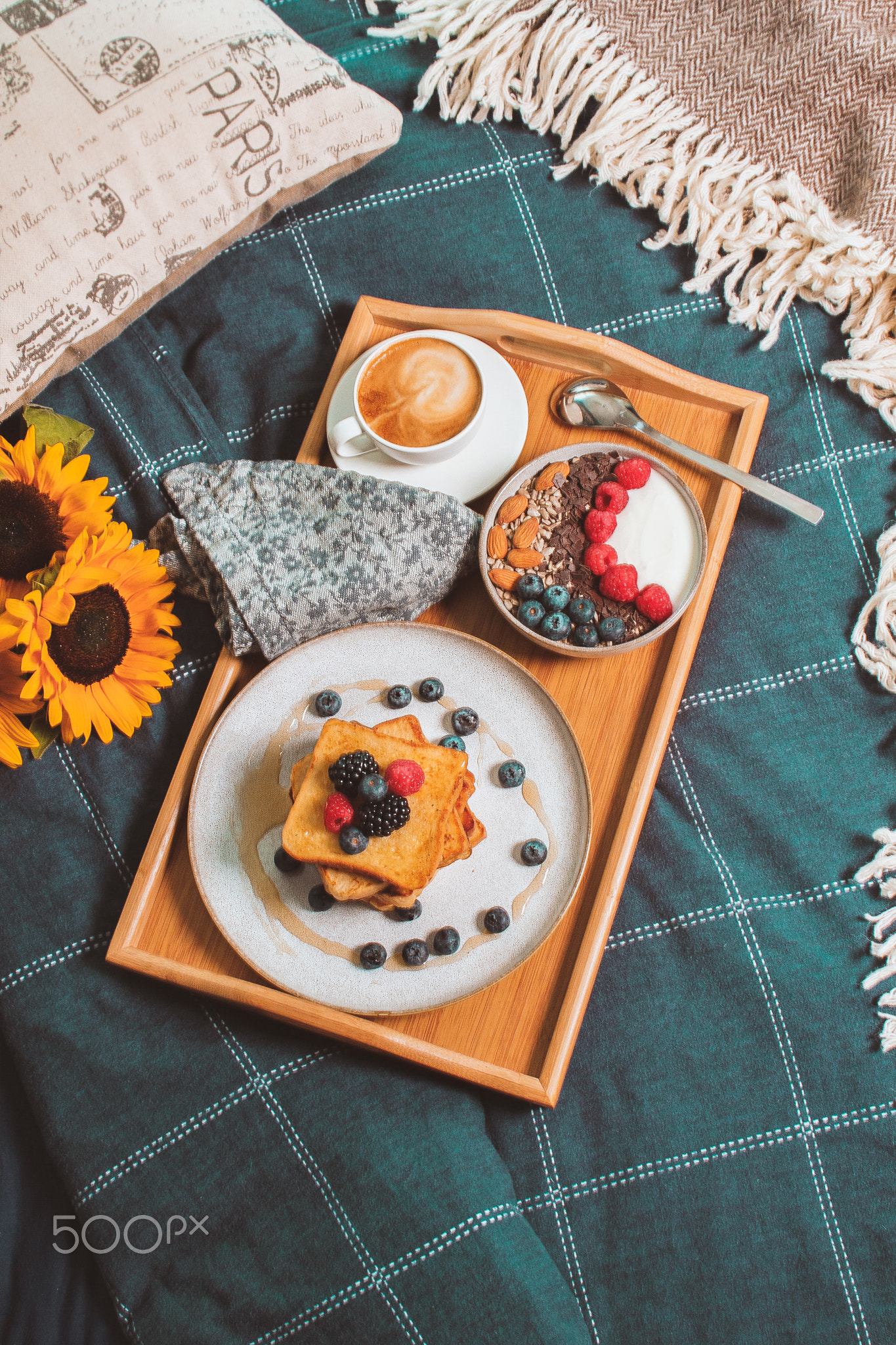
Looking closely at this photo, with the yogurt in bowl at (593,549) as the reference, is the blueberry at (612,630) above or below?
below

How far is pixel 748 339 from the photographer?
42.3 inches

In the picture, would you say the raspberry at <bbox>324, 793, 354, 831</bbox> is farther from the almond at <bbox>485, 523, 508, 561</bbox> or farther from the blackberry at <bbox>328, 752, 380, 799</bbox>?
the almond at <bbox>485, 523, 508, 561</bbox>

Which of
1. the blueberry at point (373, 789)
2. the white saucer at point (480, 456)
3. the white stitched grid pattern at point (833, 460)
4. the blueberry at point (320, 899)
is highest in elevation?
the white saucer at point (480, 456)

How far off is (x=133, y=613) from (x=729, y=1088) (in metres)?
0.79

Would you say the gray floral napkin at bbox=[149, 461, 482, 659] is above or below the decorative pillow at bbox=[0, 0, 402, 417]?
below

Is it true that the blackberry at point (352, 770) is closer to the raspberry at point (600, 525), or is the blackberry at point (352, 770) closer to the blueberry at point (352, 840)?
the blueberry at point (352, 840)

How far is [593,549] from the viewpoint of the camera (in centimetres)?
92

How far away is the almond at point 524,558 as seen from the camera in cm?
92

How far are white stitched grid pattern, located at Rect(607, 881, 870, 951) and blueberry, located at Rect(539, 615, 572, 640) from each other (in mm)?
341

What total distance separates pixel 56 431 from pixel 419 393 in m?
0.38

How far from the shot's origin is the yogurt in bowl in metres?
0.90

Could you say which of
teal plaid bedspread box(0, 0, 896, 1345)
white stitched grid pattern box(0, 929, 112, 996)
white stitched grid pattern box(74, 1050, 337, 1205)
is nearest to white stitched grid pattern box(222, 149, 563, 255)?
teal plaid bedspread box(0, 0, 896, 1345)

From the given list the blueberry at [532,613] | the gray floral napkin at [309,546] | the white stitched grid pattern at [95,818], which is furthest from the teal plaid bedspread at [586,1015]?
the blueberry at [532,613]

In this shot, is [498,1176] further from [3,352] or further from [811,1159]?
[3,352]
